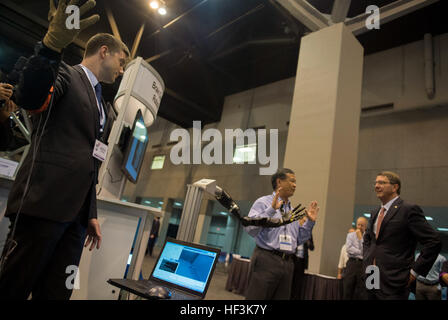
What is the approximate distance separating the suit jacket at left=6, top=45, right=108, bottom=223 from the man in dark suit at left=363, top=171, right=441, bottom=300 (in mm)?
1912

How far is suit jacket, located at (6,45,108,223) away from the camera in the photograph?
2.89ft

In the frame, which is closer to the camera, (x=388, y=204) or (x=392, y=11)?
(x=388, y=204)

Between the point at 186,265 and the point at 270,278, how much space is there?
2.51 ft

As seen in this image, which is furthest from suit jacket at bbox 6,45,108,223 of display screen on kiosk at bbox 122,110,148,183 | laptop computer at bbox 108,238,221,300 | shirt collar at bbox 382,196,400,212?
shirt collar at bbox 382,196,400,212

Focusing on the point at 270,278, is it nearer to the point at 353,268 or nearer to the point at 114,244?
the point at 114,244

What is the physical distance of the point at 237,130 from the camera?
1048 centimetres

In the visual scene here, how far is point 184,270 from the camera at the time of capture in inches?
61.0

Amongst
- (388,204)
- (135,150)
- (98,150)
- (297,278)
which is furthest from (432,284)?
(98,150)

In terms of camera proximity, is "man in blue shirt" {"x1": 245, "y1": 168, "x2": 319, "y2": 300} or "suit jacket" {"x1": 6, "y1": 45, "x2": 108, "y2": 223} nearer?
"suit jacket" {"x1": 6, "y1": 45, "x2": 108, "y2": 223}

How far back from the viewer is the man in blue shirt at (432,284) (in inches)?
186

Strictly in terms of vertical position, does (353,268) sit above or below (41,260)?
above

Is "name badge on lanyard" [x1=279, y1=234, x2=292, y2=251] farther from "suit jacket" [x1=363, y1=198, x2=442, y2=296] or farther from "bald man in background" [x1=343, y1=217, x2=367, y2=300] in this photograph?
"bald man in background" [x1=343, y1=217, x2=367, y2=300]

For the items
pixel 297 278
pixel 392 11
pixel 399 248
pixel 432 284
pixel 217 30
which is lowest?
pixel 297 278

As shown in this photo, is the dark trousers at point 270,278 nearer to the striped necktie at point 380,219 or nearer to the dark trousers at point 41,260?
the striped necktie at point 380,219
